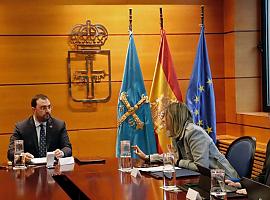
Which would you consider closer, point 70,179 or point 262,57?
point 70,179

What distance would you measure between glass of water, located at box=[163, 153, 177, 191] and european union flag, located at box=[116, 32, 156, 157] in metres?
2.63

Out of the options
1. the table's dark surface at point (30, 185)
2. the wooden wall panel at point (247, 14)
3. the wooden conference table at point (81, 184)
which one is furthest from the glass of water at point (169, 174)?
the wooden wall panel at point (247, 14)

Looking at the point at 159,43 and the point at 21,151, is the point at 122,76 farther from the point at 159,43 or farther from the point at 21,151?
the point at 21,151

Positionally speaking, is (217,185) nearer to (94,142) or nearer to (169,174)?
(169,174)

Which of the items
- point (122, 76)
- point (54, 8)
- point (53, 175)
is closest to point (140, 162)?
point (53, 175)

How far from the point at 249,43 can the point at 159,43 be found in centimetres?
113

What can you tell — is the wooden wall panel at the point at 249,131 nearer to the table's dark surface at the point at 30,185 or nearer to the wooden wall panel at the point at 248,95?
the wooden wall panel at the point at 248,95

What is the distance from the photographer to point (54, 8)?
598 centimetres

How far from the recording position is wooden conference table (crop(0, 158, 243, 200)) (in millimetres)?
3008

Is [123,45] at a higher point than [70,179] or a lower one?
higher

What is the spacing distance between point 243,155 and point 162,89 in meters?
2.10

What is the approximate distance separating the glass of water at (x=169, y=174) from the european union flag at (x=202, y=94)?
2.77m

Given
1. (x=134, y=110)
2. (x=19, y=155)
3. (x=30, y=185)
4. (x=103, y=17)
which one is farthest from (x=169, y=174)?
(x=103, y=17)

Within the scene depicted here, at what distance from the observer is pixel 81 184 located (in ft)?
11.2
